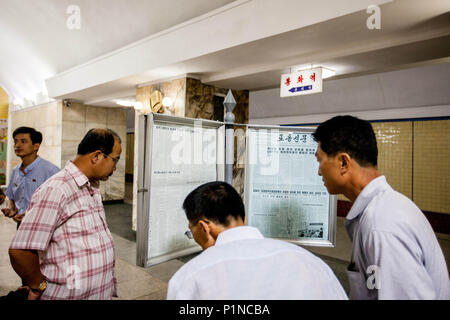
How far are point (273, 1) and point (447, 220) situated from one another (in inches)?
253

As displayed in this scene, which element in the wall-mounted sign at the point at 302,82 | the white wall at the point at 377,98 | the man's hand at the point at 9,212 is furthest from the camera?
the white wall at the point at 377,98

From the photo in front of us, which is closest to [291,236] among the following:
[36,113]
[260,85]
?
[260,85]

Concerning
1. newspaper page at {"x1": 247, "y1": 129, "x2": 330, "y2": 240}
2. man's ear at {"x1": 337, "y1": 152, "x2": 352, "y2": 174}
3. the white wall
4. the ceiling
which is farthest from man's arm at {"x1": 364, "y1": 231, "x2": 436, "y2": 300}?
the white wall

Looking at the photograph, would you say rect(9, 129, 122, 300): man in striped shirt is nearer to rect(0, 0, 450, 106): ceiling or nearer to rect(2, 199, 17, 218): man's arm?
rect(2, 199, 17, 218): man's arm

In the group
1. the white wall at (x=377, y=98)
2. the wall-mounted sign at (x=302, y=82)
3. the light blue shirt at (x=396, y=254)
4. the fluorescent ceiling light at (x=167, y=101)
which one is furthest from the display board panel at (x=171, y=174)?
the white wall at (x=377, y=98)

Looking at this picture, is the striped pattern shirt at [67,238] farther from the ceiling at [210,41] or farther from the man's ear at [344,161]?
the ceiling at [210,41]

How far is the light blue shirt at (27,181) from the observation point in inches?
124

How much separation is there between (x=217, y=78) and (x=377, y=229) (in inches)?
185

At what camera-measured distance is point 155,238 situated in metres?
2.19

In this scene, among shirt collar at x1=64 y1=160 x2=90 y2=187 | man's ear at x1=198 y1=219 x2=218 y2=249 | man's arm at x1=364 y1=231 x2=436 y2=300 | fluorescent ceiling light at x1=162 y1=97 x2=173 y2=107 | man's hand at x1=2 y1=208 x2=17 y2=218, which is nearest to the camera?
man's arm at x1=364 y1=231 x2=436 y2=300

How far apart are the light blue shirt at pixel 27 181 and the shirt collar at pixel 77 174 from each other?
1.87 meters

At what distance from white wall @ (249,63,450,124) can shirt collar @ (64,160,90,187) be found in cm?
706

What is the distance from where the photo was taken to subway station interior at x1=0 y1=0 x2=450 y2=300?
10.4ft
